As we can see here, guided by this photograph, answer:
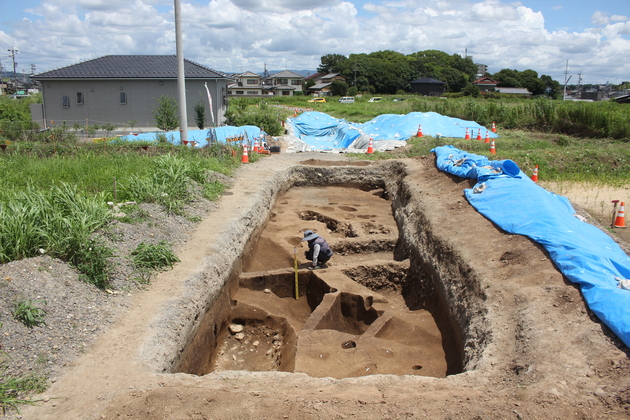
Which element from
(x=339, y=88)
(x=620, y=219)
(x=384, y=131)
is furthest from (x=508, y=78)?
(x=620, y=219)

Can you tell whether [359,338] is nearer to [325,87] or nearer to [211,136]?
[211,136]

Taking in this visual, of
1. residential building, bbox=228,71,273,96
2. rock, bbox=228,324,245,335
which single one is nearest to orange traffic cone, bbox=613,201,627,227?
rock, bbox=228,324,245,335

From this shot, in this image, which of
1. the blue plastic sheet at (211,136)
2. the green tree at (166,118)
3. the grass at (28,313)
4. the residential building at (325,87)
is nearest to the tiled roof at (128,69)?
the green tree at (166,118)

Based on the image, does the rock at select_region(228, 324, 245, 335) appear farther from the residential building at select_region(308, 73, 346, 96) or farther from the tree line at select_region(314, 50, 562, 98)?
the residential building at select_region(308, 73, 346, 96)

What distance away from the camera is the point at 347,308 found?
769 centimetres

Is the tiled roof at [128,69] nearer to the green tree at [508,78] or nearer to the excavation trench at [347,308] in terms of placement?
the excavation trench at [347,308]

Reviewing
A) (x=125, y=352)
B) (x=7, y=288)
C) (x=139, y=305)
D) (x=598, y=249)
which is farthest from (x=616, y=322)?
(x=7, y=288)

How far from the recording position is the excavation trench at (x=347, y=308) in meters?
5.85

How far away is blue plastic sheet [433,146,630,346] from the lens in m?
4.74

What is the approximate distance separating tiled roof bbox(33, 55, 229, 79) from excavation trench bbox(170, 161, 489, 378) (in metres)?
16.1

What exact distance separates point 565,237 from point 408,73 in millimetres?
81631

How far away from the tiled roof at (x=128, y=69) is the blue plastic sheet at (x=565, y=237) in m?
18.6

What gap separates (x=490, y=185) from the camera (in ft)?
30.5

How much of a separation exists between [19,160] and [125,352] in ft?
26.7
